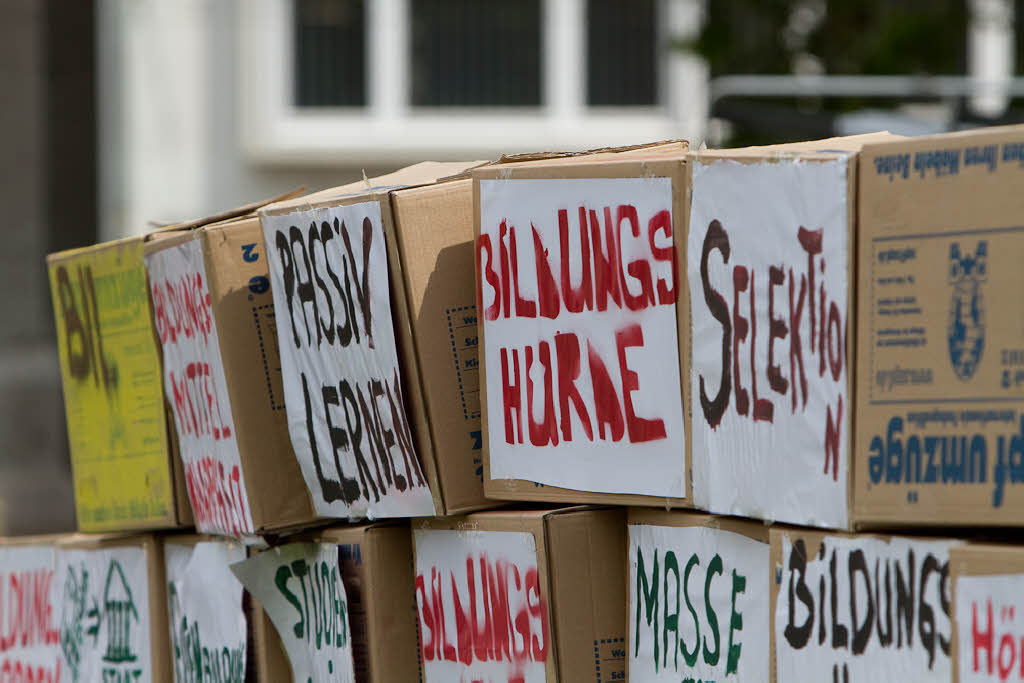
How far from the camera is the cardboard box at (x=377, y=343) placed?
8.07 feet

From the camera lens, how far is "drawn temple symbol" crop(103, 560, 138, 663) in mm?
3156

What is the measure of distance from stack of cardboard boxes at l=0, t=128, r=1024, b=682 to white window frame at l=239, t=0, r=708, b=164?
19.9ft

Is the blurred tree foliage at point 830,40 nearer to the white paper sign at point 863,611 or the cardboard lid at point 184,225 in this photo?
the cardboard lid at point 184,225

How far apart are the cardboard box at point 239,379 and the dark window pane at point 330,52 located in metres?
6.75

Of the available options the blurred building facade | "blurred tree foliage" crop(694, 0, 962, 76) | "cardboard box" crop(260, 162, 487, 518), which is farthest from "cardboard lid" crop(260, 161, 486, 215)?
the blurred building facade

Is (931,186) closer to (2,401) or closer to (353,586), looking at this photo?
(353,586)

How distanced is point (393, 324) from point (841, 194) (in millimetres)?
831

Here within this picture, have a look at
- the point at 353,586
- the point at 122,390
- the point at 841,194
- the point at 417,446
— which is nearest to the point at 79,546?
the point at 122,390

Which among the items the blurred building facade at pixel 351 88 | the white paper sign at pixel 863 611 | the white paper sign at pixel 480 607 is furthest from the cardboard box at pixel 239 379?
the blurred building facade at pixel 351 88

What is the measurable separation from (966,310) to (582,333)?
2.08 ft

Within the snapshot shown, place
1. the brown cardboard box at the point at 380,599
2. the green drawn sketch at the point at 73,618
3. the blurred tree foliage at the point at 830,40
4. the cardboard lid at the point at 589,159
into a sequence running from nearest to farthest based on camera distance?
the cardboard lid at the point at 589,159, the brown cardboard box at the point at 380,599, the green drawn sketch at the point at 73,618, the blurred tree foliage at the point at 830,40

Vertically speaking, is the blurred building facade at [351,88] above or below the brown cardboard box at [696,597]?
above

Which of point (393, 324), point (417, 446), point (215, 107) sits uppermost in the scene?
point (215, 107)

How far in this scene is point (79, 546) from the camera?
3.28 metres
